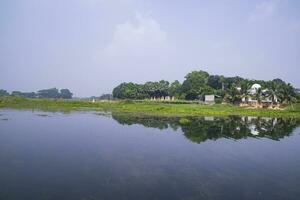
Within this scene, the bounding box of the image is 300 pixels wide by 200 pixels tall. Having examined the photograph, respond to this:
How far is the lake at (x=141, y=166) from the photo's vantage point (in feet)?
45.2

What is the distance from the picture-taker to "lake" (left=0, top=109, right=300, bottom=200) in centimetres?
1377

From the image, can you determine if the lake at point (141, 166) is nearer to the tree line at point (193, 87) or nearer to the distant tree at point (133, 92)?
the tree line at point (193, 87)

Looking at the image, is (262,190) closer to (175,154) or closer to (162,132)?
(175,154)

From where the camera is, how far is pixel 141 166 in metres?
18.7

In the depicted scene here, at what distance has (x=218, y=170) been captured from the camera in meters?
18.7

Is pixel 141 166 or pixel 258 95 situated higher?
pixel 258 95

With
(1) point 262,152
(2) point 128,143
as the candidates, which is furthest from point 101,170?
(1) point 262,152

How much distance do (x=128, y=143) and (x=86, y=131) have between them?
7758 mm

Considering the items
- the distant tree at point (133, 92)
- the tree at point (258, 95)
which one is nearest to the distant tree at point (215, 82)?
the distant tree at point (133, 92)

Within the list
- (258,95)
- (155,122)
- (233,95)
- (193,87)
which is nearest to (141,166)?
(155,122)

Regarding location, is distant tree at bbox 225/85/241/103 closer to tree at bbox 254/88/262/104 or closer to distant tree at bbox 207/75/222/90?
tree at bbox 254/88/262/104

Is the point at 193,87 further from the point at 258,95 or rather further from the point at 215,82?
the point at 258,95

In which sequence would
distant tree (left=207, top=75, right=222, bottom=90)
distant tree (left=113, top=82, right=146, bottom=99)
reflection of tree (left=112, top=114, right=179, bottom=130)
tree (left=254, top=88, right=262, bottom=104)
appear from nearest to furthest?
reflection of tree (left=112, top=114, right=179, bottom=130), tree (left=254, top=88, right=262, bottom=104), distant tree (left=207, top=75, right=222, bottom=90), distant tree (left=113, top=82, right=146, bottom=99)

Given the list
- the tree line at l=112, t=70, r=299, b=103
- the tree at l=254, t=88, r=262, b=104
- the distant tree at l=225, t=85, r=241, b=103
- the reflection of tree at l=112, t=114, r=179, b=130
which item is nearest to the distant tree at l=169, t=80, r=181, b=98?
the tree line at l=112, t=70, r=299, b=103
